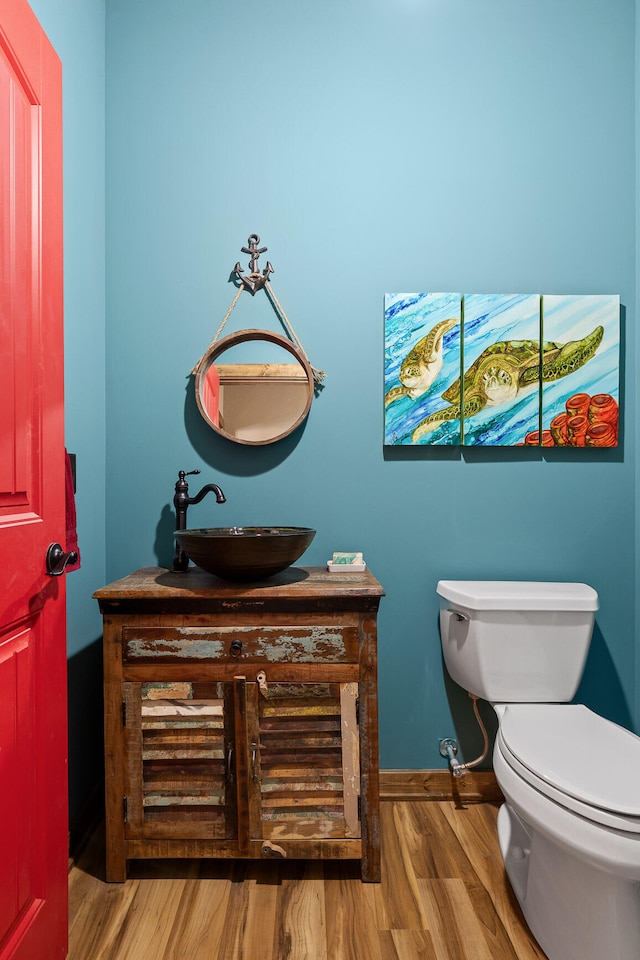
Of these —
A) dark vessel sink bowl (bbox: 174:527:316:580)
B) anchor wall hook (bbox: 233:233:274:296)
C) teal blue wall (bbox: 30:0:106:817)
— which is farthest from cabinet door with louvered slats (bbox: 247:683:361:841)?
anchor wall hook (bbox: 233:233:274:296)

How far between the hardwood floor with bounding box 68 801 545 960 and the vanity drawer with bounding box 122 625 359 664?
59cm

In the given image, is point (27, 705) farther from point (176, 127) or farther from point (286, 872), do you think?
point (176, 127)

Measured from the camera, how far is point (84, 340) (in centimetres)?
182

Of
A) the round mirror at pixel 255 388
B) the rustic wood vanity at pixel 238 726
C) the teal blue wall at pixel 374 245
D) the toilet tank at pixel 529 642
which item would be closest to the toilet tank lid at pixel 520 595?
the toilet tank at pixel 529 642

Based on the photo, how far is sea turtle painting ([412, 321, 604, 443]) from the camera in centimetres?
197

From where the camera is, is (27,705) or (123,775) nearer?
(27,705)

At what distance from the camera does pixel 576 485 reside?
201 cm

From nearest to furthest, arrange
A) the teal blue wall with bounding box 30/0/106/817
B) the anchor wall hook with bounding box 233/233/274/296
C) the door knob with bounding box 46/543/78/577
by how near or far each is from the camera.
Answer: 1. the door knob with bounding box 46/543/78/577
2. the teal blue wall with bounding box 30/0/106/817
3. the anchor wall hook with bounding box 233/233/274/296

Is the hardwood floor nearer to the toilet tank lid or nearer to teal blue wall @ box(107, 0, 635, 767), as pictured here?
teal blue wall @ box(107, 0, 635, 767)

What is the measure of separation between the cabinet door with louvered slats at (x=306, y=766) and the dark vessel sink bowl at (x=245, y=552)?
30cm

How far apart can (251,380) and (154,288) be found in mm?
444

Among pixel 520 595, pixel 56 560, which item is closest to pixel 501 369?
pixel 520 595

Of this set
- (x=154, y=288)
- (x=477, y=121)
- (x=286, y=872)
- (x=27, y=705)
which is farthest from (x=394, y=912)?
(x=477, y=121)

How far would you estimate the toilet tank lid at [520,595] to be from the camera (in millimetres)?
1764
